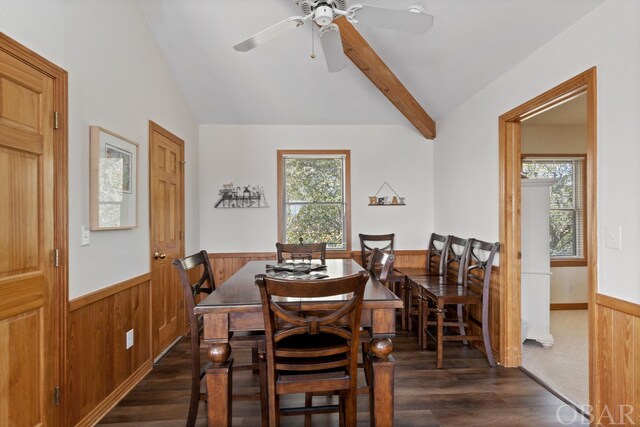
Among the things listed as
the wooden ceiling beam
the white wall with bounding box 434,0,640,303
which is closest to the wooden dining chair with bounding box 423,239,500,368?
the white wall with bounding box 434,0,640,303

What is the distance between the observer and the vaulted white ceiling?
98.0 inches

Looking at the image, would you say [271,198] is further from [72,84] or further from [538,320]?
[538,320]

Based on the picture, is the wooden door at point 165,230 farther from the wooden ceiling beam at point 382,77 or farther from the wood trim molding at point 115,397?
the wooden ceiling beam at point 382,77

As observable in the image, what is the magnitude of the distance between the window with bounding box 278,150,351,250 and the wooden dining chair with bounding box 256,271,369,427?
2.90m

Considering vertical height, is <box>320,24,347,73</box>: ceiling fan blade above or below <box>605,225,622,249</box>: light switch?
above

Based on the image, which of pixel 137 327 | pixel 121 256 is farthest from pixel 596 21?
pixel 137 327

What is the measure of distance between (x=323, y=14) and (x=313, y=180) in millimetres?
2697

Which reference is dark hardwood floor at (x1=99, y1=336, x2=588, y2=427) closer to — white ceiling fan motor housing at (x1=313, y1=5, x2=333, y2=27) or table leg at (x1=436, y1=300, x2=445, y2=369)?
table leg at (x1=436, y1=300, x2=445, y2=369)

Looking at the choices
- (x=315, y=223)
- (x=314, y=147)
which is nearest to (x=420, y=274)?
(x=315, y=223)

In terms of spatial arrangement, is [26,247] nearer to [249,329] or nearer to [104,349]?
[104,349]

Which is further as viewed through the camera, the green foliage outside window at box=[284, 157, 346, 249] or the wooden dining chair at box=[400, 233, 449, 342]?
the green foliage outside window at box=[284, 157, 346, 249]

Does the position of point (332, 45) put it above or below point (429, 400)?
above

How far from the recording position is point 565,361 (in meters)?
3.04

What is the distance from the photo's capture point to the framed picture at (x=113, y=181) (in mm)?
2242
